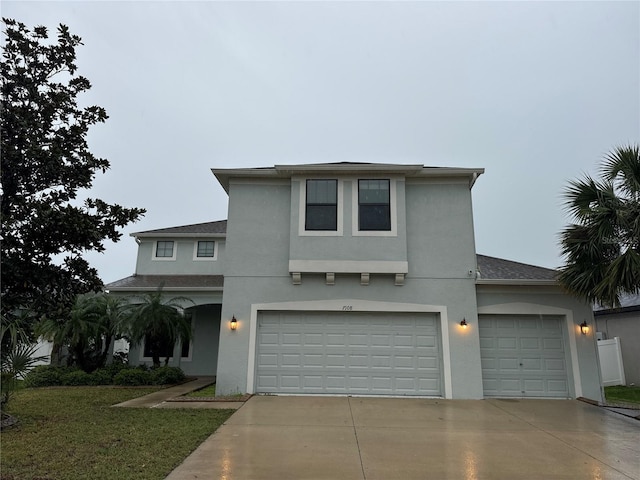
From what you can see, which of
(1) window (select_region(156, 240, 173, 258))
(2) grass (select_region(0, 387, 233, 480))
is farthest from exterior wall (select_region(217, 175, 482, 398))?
(1) window (select_region(156, 240, 173, 258))

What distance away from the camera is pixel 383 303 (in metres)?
10.9

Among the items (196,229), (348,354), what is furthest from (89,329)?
(348,354)

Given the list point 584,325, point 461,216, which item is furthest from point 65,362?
point 584,325

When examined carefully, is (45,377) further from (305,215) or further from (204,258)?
(305,215)

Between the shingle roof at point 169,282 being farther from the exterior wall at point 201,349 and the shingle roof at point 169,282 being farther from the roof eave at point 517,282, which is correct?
the roof eave at point 517,282

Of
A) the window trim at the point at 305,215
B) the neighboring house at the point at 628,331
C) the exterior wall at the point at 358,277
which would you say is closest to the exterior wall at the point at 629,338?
the neighboring house at the point at 628,331

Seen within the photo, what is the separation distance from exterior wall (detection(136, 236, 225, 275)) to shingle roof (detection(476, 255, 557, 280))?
10.7 meters

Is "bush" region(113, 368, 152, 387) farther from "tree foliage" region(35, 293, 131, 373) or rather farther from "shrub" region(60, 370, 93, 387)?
"tree foliage" region(35, 293, 131, 373)

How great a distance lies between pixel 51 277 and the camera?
7.95 metres

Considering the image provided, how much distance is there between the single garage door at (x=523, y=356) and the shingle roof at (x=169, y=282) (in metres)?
9.68

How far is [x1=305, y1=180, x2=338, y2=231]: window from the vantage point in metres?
11.1

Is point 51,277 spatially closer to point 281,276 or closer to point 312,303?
point 281,276

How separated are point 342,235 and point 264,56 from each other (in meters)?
11.9

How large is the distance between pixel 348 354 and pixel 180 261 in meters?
9.95
